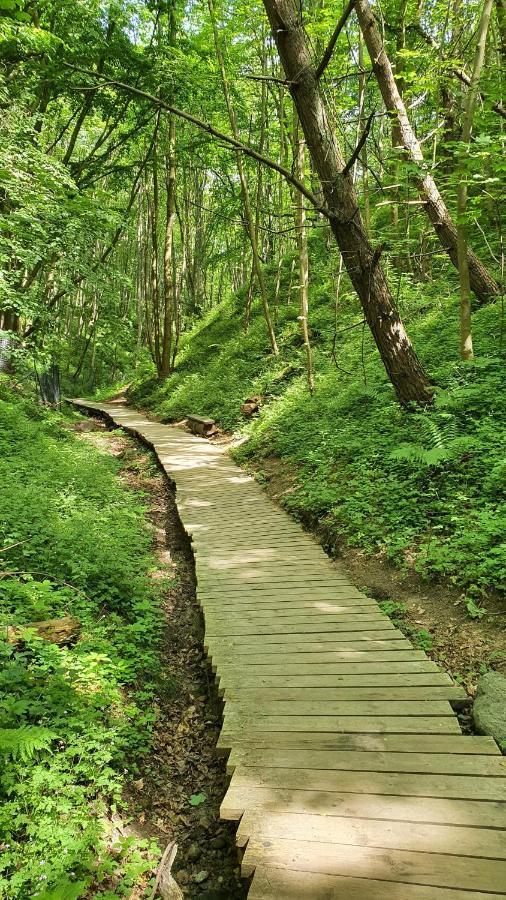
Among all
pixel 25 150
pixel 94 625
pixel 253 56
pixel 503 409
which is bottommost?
pixel 94 625

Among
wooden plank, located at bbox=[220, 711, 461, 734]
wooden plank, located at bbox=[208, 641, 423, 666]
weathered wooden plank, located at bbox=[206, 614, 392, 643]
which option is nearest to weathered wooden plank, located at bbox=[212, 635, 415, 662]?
wooden plank, located at bbox=[208, 641, 423, 666]

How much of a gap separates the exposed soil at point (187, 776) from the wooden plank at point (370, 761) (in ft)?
2.05

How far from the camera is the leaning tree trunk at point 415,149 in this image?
755 centimetres

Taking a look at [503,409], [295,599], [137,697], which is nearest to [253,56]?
[503,409]

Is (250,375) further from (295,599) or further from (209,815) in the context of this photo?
(209,815)

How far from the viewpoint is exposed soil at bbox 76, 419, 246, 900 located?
279cm

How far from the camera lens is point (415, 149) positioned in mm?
7121

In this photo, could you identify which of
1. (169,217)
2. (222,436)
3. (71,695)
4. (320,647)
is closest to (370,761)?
(320,647)

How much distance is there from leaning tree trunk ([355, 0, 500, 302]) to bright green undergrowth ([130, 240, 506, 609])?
0.87 meters

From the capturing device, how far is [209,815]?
311cm

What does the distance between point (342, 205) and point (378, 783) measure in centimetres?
603

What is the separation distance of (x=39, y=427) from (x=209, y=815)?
30.4ft

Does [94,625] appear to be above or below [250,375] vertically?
below

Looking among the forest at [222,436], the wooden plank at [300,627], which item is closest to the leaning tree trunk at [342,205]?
the forest at [222,436]
